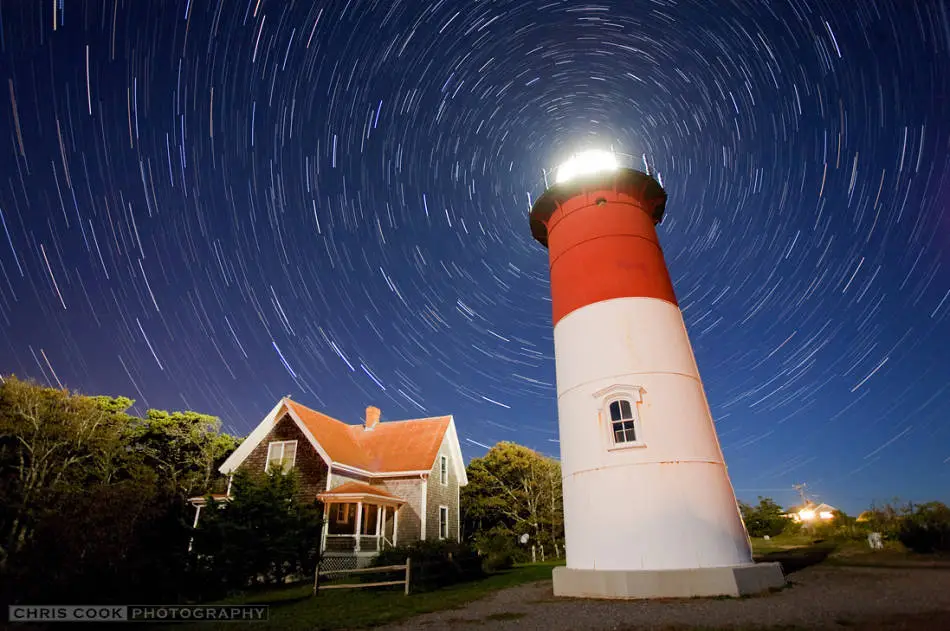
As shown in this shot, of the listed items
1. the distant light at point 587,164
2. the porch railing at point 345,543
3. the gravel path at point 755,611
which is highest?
the distant light at point 587,164

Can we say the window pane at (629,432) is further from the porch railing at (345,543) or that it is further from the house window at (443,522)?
the house window at (443,522)

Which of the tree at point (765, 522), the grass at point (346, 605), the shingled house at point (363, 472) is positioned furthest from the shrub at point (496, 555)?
the tree at point (765, 522)

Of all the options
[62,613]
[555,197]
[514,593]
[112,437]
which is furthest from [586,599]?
[112,437]

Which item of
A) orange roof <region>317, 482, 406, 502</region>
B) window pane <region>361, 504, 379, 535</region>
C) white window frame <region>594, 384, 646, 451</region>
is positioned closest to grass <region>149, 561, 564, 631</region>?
orange roof <region>317, 482, 406, 502</region>

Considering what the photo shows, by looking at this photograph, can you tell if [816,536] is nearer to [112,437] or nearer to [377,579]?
[377,579]

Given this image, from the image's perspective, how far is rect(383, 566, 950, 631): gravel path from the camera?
22.3 ft

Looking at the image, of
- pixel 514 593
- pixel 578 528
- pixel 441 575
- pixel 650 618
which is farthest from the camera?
pixel 441 575

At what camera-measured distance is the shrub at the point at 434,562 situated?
1443 centimetres

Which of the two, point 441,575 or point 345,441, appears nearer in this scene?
point 441,575

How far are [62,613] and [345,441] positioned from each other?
15504 millimetres

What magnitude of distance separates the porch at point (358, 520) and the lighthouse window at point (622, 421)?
1132 centimetres

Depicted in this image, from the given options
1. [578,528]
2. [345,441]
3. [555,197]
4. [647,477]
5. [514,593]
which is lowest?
[514,593]

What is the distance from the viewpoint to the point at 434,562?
15.1m

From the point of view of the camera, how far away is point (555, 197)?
14969 millimetres
